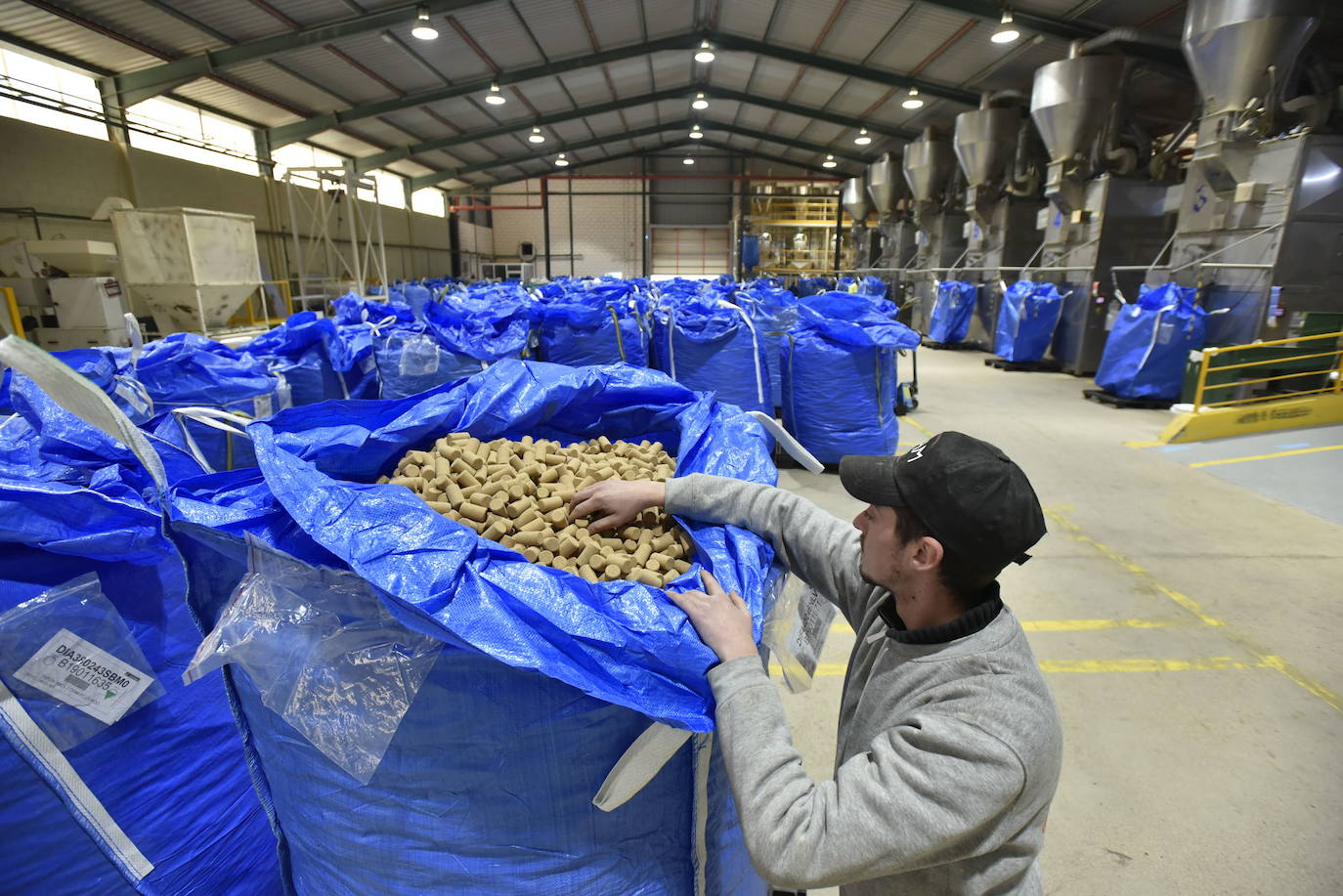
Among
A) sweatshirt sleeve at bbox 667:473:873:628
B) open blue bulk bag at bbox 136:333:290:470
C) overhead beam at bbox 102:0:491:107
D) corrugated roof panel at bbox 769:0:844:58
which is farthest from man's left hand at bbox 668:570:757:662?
corrugated roof panel at bbox 769:0:844:58

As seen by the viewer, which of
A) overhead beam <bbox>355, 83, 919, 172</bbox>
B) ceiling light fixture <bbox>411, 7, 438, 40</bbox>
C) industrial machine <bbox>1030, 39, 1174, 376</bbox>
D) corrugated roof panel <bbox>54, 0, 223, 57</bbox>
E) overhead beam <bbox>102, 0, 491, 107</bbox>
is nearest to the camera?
corrugated roof panel <bbox>54, 0, 223, 57</bbox>

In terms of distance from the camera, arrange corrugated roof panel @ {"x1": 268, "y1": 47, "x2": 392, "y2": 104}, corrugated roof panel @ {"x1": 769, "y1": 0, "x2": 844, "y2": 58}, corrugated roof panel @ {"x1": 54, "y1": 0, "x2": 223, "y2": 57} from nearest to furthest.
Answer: corrugated roof panel @ {"x1": 54, "y1": 0, "x2": 223, "y2": 57} < corrugated roof panel @ {"x1": 268, "y1": 47, "x2": 392, "y2": 104} < corrugated roof panel @ {"x1": 769, "y1": 0, "x2": 844, "y2": 58}

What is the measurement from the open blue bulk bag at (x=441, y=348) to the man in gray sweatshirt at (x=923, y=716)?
405 cm

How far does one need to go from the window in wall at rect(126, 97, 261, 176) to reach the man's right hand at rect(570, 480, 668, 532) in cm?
1257

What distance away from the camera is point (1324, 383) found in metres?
6.55

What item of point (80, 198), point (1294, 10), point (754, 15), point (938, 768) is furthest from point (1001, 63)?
point (80, 198)

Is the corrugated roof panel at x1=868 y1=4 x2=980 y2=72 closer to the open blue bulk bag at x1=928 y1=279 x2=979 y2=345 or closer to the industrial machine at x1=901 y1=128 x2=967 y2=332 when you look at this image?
the industrial machine at x1=901 y1=128 x2=967 y2=332

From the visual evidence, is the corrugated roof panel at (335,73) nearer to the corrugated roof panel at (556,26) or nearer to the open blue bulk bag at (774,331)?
the corrugated roof panel at (556,26)

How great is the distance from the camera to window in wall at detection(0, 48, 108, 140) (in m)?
8.21

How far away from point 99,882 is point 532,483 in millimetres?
1270

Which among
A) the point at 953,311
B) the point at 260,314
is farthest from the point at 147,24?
the point at 953,311

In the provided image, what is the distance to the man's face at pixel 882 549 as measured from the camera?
3.33ft

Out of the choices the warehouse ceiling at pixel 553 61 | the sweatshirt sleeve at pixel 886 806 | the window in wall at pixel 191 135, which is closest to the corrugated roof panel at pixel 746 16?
the warehouse ceiling at pixel 553 61

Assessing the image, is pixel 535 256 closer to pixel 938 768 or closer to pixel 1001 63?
pixel 1001 63
